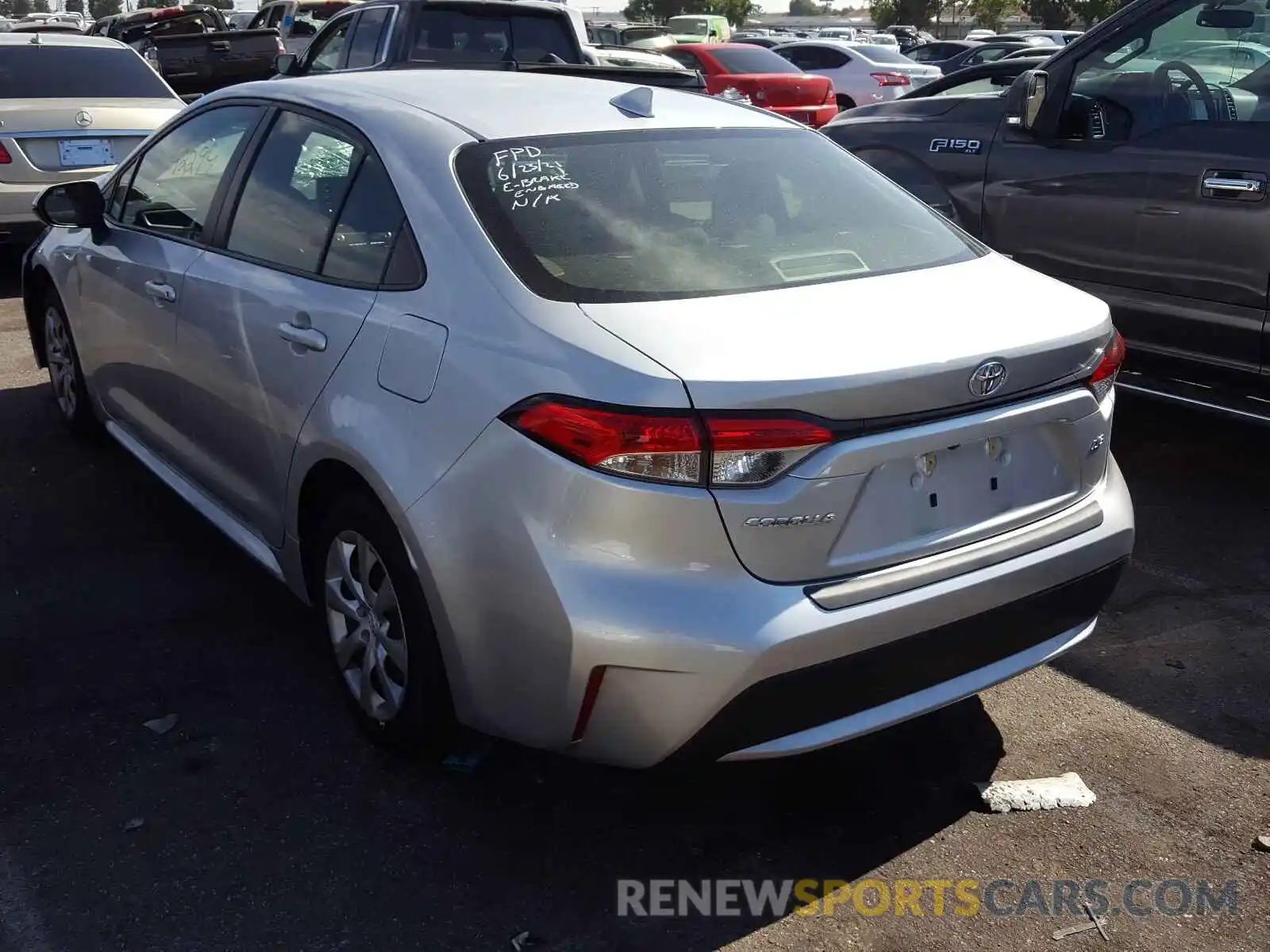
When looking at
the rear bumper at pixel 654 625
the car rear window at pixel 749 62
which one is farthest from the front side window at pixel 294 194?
the car rear window at pixel 749 62

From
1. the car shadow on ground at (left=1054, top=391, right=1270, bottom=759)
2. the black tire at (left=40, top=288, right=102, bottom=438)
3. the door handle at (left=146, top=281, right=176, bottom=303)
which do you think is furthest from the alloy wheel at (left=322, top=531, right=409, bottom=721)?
the black tire at (left=40, top=288, right=102, bottom=438)

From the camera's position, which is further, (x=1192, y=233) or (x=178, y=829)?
Answer: (x=1192, y=233)

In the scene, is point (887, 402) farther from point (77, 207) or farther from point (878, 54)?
point (878, 54)

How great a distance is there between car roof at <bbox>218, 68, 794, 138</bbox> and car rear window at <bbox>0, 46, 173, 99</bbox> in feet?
18.0

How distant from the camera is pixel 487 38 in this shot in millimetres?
9648

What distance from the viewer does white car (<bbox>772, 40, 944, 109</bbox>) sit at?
70.0 feet

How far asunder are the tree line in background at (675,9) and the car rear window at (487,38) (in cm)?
6488

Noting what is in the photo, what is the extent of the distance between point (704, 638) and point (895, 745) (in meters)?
1.09

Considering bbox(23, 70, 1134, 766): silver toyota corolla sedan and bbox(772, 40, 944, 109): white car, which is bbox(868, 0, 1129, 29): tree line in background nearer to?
bbox(772, 40, 944, 109): white car

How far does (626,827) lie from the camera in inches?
118

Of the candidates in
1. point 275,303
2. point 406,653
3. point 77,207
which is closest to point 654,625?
point 406,653

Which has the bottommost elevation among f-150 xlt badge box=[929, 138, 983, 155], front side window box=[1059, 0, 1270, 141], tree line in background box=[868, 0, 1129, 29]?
tree line in background box=[868, 0, 1129, 29]

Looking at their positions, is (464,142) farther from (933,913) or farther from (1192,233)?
(1192,233)

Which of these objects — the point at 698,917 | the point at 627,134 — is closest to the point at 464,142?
the point at 627,134
